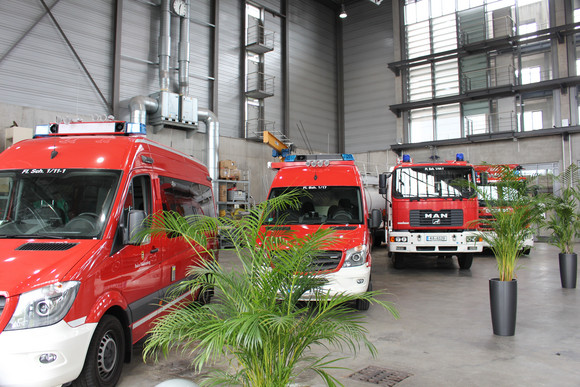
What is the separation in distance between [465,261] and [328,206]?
5.80 m

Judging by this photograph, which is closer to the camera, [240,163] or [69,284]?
→ [69,284]

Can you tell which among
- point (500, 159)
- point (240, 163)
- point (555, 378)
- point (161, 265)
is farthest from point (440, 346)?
point (500, 159)

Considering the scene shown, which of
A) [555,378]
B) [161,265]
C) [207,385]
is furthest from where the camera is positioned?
[161,265]

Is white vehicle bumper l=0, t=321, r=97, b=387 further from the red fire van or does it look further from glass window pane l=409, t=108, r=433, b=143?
glass window pane l=409, t=108, r=433, b=143

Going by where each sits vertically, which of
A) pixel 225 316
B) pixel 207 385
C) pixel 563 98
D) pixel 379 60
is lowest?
pixel 207 385

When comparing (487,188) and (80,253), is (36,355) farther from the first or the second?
(487,188)

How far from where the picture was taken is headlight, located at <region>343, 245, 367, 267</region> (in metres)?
6.46

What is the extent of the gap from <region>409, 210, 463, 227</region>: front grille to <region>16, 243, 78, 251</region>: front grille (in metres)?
8.33

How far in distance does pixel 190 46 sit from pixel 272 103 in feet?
18.6

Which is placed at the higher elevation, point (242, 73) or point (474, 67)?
point (474, 67)

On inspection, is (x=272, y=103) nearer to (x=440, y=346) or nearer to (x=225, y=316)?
(x=440, y=346)

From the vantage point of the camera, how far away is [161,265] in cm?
504

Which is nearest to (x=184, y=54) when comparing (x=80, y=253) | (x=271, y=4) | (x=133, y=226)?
(x=271, y=4)

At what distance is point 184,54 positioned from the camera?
17.8m
